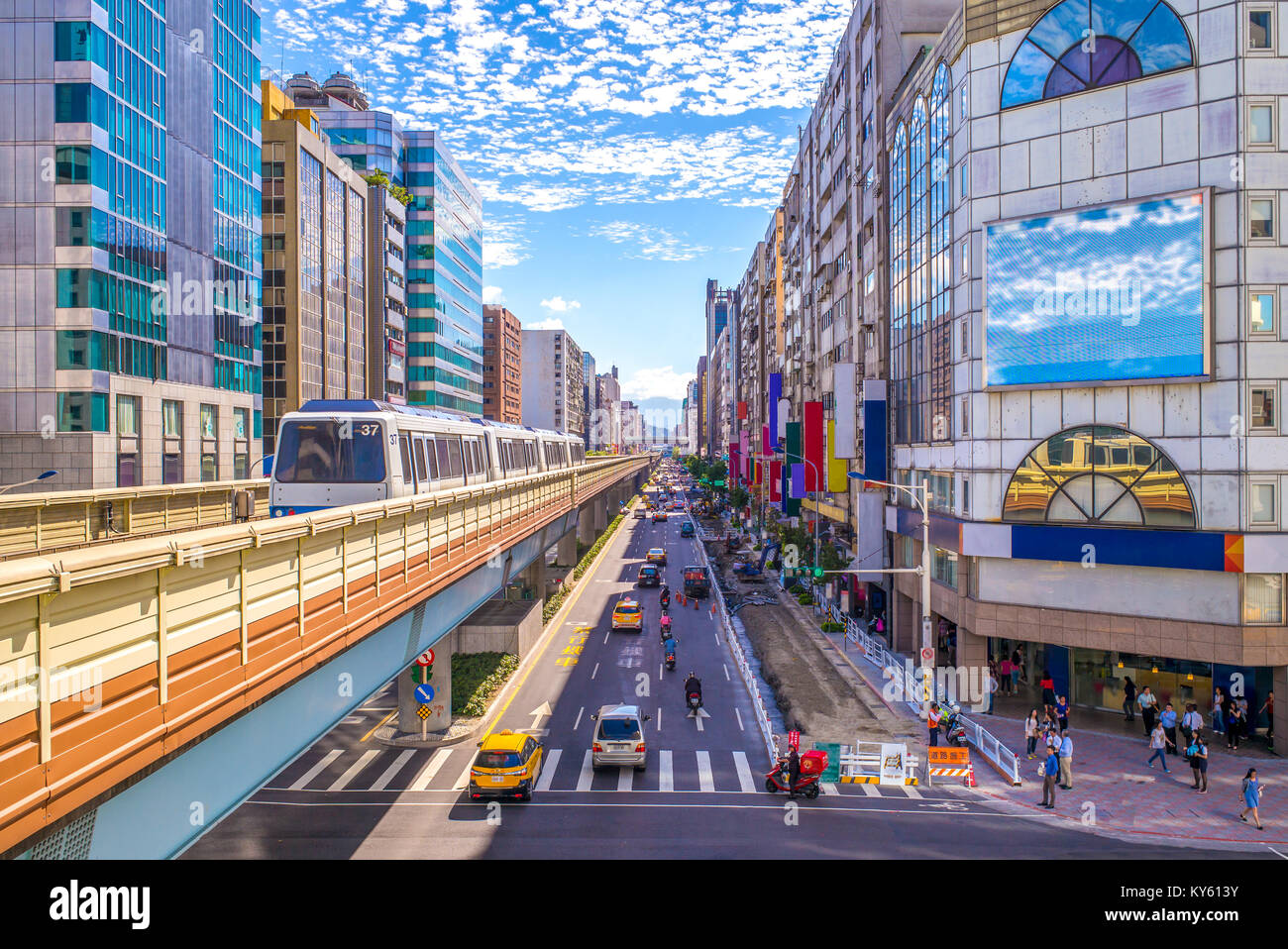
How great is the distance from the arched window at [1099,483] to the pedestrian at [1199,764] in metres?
7.41

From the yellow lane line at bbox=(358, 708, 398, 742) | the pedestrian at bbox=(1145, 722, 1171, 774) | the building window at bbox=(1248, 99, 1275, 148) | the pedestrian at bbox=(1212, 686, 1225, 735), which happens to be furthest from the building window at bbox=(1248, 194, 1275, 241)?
the yellow lane line at bbox=(358, 708, 398, 742)

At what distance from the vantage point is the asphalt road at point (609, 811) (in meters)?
18.9

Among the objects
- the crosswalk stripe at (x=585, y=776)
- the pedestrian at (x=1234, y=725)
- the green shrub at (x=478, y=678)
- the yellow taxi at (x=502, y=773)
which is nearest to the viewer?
the yellow taxi at (x=502, y=773)

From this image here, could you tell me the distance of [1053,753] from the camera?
21.9 m

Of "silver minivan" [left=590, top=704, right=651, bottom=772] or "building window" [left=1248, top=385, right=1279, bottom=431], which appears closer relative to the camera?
"silver minivan" [left=590, top=704, right=651, bottom=772]

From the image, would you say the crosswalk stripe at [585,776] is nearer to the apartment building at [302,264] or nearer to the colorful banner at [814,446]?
the colorful banner at [814,446]

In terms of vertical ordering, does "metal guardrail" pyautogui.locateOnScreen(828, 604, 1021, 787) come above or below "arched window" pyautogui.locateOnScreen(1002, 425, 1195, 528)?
below

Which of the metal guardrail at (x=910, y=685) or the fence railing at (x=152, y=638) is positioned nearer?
the fence railing at (x=152, y=638)

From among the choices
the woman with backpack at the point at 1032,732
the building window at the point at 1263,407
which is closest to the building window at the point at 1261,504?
the building window at the point at 1263,407

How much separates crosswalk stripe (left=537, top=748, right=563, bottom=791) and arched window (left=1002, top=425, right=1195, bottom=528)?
1771cm

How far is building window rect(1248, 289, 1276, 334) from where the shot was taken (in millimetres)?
26000

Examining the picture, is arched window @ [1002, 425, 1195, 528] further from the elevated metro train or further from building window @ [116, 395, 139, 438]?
building window @ [116, 395, 139, 438]
